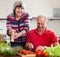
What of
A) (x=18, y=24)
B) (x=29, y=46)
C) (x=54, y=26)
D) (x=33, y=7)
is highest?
(x=33, y=7)

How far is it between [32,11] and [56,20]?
27.6 inches

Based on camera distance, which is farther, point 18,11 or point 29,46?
point 18,11

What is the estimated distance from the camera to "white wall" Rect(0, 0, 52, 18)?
5.29 metres

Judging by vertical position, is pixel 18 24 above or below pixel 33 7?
below

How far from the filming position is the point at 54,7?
18.9ft

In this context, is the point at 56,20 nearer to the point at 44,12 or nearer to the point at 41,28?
the point at 44,12

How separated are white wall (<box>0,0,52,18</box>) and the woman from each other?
6.80 ft

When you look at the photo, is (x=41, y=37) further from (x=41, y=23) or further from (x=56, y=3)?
(x=56, y=3)

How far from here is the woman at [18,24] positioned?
3.14 metres

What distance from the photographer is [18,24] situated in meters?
3.25

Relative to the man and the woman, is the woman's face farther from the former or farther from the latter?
the man

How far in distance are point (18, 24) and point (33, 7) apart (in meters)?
2.38

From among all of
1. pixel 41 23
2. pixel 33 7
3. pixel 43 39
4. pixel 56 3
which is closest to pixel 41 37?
pixel 43 39

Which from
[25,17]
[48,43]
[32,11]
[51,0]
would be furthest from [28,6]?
[48,43]
